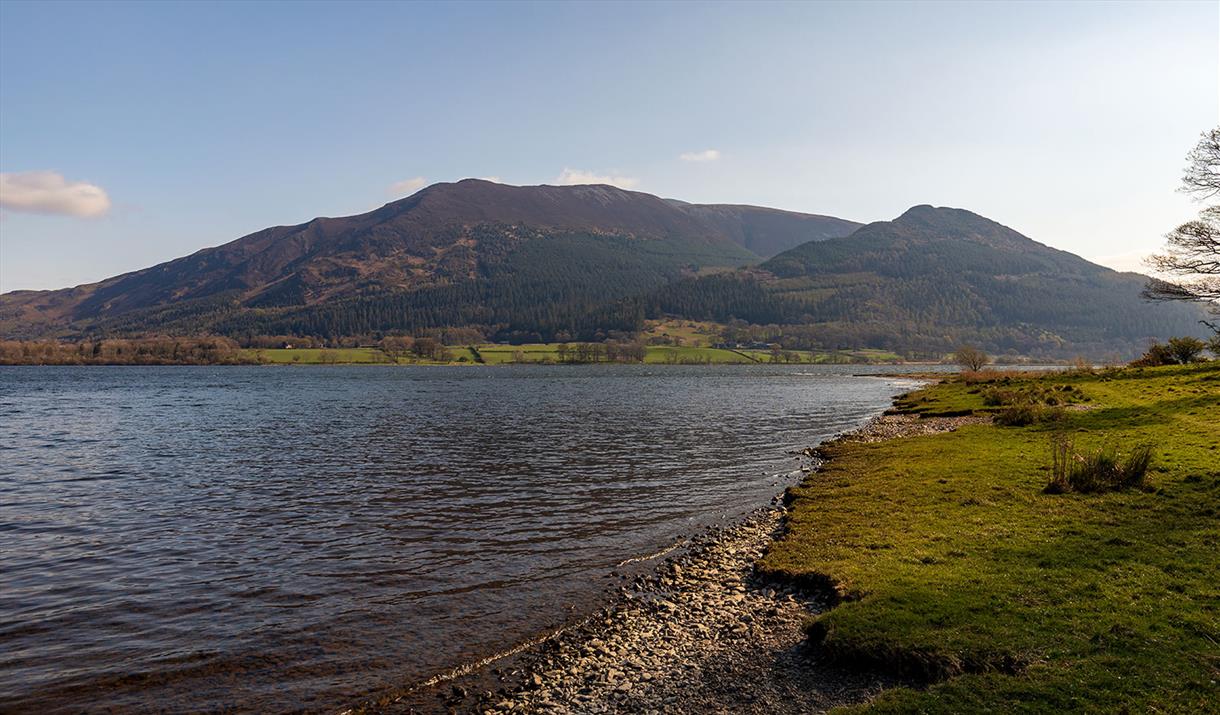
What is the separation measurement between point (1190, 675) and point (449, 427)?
57119 mm

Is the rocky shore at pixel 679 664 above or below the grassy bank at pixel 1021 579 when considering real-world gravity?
below

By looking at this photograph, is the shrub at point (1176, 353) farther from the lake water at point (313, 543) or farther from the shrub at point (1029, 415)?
the lake water at point (313, 543)

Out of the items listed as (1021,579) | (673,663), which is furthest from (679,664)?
(1021,579)

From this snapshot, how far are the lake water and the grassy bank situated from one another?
658cm

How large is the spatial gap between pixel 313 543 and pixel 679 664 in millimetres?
16145

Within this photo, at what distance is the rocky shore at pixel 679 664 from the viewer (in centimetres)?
1184

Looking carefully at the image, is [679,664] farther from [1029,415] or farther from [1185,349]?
[1185,349]

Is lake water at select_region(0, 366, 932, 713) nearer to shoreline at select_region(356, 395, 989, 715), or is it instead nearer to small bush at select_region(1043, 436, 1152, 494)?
shoreline at select_region(356, 395, 989, 715)

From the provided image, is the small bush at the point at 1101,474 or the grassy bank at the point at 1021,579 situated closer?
the grassy bank at the point at 1021,579

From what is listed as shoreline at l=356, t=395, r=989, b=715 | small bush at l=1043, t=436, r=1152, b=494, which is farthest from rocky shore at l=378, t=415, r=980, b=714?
small bush at l=1043, t=436, r=1152, b=494

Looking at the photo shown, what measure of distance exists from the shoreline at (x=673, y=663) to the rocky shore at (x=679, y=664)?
24mm

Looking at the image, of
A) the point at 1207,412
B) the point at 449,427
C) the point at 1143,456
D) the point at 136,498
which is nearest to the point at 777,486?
the point at 1143,456

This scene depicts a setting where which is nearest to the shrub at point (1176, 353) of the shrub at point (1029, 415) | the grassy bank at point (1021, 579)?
the shrub at point (1029, 415)

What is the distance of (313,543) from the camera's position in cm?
2381
